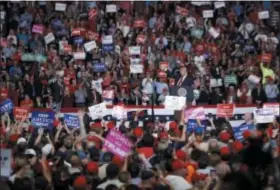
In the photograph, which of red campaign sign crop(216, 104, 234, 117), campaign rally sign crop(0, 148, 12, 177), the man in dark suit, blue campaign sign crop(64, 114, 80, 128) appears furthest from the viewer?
the man in dark suit

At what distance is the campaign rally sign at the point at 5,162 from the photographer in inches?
472

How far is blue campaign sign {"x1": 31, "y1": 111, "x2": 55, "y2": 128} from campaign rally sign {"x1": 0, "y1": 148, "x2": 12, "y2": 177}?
4044 mm

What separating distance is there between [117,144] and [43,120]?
3264mm

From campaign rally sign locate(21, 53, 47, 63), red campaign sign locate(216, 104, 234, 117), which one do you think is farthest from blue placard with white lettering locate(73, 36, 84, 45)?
red campaign sign locate(216, 104, 234, 117)

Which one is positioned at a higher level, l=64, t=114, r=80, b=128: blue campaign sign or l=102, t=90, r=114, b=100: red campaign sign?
l=64, t=114, r=80, b=128: blue campaign sign

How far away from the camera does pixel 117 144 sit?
13359 mm

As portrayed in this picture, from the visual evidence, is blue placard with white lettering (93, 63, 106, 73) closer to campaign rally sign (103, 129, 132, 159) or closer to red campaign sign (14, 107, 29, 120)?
red campaign sign (14, 107, 29, 120)

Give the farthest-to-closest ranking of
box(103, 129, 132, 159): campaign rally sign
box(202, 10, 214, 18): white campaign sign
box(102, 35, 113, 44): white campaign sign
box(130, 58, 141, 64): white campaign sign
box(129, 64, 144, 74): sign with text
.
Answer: box(202, 10, 214, 18): white campaign sign, box(102, 35, 113, 44): white campaign sign, box(130, 58, 141, 64): white campaign sign, box(129, 64, 144, 74): sign with text, box(103, 129, 132, 159): campaign rally sign

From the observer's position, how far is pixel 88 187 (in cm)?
1117

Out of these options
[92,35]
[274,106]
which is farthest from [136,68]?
[274,106]

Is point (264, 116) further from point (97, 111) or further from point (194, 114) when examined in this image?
point (97, 111)

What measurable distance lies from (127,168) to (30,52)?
585 inches

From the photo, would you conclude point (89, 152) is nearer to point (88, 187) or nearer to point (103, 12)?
point (88, 187)

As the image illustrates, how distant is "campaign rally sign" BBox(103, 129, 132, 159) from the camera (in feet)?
43.6
